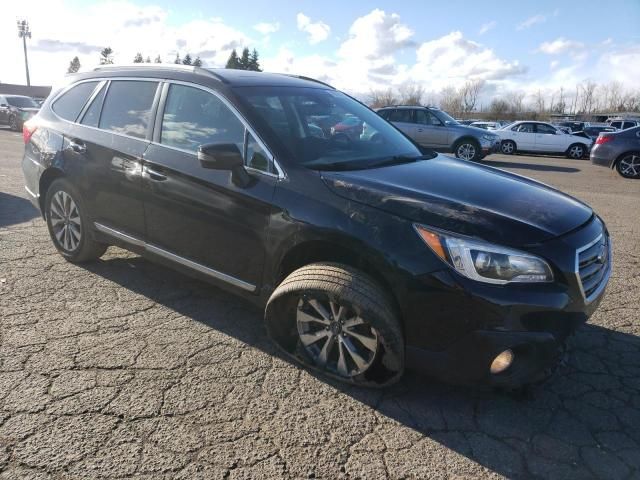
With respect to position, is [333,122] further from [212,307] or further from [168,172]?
[212,307]

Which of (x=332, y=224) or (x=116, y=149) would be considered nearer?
(x=332, y=224)

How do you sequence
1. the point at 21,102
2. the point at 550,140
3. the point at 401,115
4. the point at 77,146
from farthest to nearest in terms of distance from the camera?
the point at 21,102 < the point at 550,140 < the point at 401,115 < the point at 77,146

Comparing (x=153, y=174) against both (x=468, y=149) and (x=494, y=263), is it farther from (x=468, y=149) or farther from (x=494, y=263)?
(x=468, y=149)

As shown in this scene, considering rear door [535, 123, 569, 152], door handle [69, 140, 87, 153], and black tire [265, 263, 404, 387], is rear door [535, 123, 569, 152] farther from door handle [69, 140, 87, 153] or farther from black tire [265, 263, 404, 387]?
black tire [265, 263, 404, 387]

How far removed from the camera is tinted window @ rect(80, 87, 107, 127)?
429 centimetres

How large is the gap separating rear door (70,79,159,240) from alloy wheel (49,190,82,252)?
1.05 feet

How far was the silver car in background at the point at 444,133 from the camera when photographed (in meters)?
15.4

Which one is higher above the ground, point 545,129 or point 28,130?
point 545,129

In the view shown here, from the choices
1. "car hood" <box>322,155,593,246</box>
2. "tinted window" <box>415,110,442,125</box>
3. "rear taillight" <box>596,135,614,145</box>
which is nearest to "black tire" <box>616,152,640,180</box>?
"rear taillight" <box>596,135,614,145</box>

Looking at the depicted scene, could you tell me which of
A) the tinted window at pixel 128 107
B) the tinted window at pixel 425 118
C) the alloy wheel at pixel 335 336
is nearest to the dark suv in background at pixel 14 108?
the tinted window at pixel 425 118

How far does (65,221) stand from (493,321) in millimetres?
3807

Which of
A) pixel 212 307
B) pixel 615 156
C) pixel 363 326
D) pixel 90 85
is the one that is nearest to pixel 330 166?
pixel 363 326

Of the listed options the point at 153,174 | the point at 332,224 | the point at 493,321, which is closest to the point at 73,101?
the point at 153,174

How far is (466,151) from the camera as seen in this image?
15.6 metres
